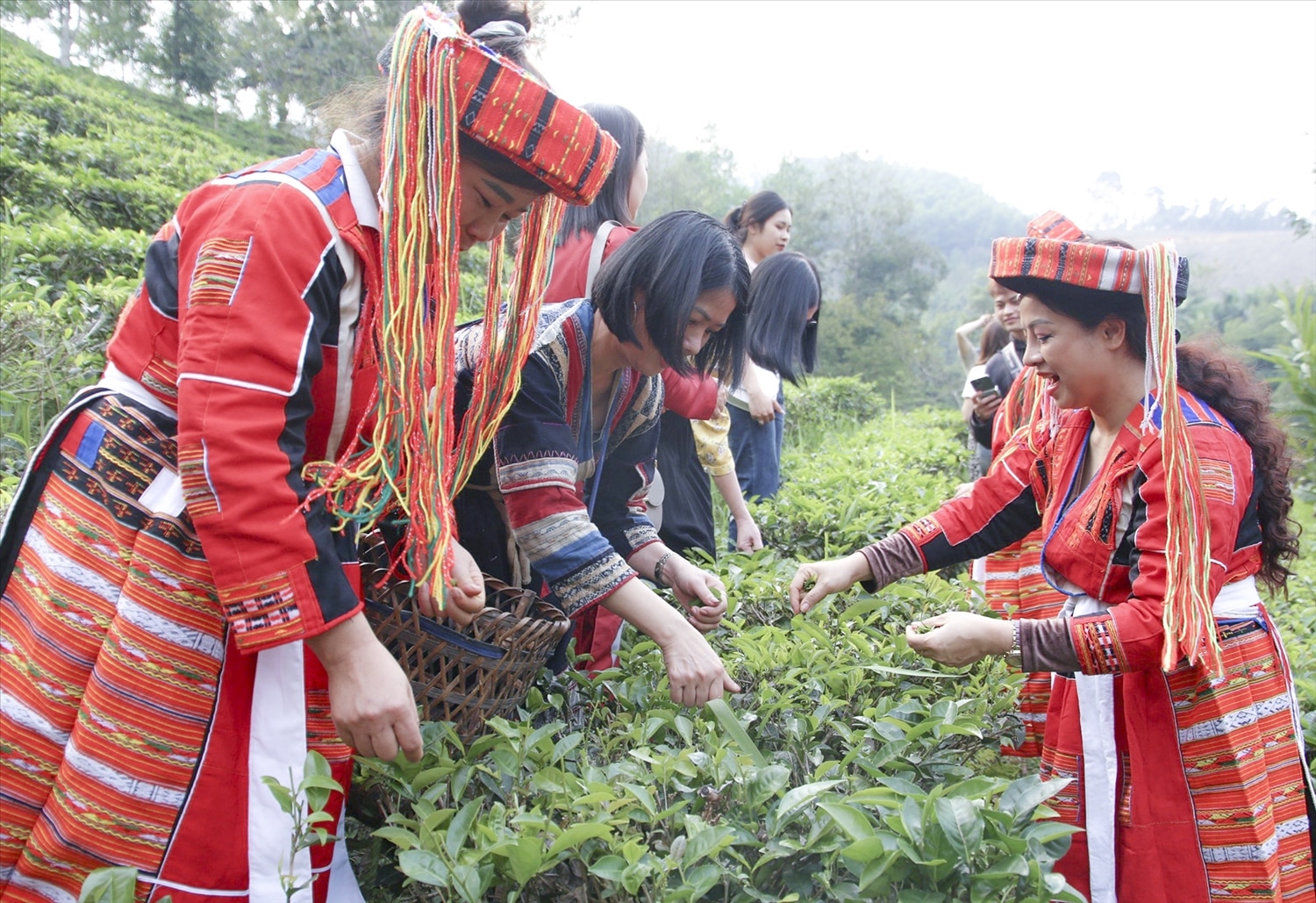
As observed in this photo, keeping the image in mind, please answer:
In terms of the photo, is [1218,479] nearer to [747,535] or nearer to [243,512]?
[243,512]

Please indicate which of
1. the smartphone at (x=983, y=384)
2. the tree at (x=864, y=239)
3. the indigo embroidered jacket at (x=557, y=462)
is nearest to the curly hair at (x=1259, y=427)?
the indigo embroidered jacket at (x=557, y=462)

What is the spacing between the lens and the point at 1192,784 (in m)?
1.83

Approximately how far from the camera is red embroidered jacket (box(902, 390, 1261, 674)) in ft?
5.89

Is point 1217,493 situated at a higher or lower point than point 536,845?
higher

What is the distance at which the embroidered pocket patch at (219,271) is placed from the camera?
4.09 feet

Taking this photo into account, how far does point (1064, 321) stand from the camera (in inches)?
79.1

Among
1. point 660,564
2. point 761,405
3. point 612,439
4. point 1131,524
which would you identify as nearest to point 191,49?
point 761,405

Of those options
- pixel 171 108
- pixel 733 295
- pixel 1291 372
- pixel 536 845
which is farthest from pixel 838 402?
pixel 171 108

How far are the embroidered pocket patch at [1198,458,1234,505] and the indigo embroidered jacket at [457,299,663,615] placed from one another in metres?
1.09

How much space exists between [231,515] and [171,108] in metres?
22.0

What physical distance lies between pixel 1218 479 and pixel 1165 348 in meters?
0.26

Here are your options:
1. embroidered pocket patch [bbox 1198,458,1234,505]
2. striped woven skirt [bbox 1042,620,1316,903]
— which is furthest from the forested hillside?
embroidered pocket patch [bbox 1198,458,1234,505]

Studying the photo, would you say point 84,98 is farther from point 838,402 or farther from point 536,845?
point 536,845

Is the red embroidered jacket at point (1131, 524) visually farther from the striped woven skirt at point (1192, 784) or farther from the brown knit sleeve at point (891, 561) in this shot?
the brown knit sleeve at point (891, 561)
